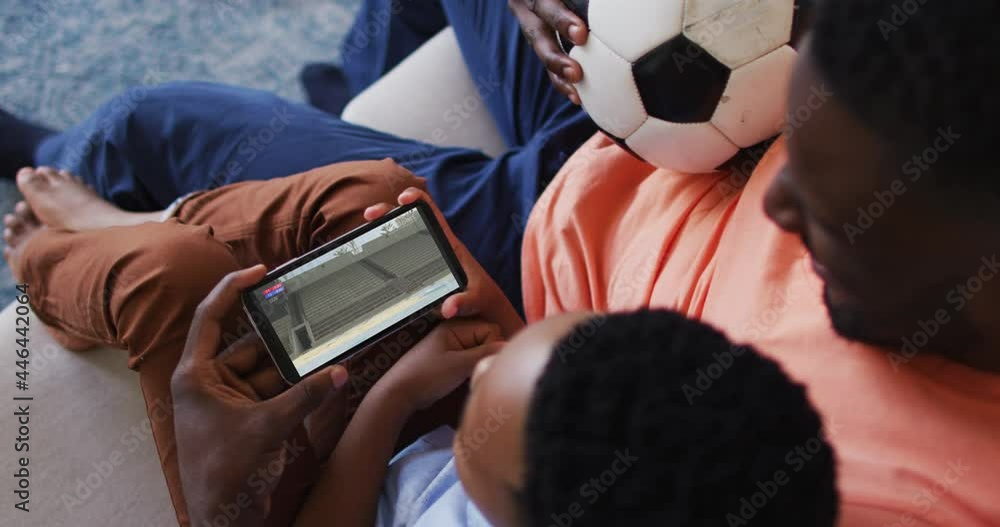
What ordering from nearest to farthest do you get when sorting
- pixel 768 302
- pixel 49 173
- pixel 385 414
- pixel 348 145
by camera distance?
pixel 768 302, pixel 385 414, pixel 348 145, pixel 49 173

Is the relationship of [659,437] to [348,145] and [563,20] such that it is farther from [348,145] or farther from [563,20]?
[348,145]

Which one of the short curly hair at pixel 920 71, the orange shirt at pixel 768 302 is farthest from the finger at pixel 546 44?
the short curly hair at pixel 920 71

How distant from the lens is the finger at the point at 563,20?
0.75m

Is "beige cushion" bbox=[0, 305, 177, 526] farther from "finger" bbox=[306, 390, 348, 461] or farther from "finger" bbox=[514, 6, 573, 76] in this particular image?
"finger" bbox=[514, 6, 573, 76]

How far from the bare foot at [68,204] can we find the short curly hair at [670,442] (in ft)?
2.58

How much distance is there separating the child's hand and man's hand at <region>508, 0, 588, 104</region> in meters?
0.29

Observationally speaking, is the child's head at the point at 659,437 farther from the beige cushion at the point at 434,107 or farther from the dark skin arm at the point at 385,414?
the beige cushion at the point at 434,107

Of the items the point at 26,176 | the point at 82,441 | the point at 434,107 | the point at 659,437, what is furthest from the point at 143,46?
the point at 659,437

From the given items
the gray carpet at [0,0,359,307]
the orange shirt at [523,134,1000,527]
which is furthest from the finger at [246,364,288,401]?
the gray carpet at [0,0,359,307]

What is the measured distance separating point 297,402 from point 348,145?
436mm

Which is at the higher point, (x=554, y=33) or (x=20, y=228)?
(x=554, y=33)

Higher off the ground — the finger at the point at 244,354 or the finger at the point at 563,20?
the finger at the point at 563,20

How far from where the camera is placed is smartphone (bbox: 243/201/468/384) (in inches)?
30.9

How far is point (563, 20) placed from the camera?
0.78 m
